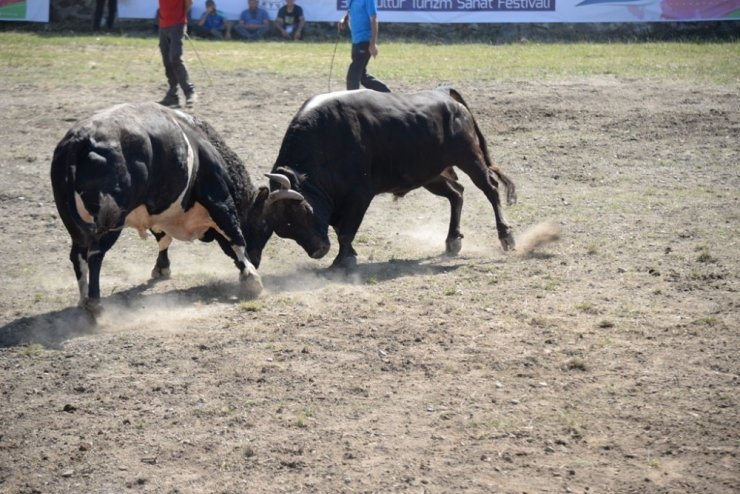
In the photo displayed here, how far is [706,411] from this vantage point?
6574 millimetres

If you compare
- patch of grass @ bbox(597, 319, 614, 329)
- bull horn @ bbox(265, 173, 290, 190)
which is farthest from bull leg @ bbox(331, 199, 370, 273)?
patch of grass @ bbox(597, 319, 614, 329)

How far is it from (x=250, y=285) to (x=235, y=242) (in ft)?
1.41

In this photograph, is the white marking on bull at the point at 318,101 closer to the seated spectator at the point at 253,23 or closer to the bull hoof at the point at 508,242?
the bull hoof at the point at 508,242

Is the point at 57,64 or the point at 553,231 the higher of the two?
the point at 57,64

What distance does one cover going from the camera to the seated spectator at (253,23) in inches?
958

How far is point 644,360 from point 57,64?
14505mm

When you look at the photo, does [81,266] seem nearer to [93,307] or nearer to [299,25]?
[93,307]

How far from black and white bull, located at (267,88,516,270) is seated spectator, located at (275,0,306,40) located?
553 inches

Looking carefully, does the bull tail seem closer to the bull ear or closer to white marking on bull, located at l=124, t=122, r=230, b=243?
the bull ear

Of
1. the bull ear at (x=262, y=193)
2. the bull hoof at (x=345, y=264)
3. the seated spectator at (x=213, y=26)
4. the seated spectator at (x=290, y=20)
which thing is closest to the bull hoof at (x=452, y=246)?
the bull hoof at (x=345, y=264)

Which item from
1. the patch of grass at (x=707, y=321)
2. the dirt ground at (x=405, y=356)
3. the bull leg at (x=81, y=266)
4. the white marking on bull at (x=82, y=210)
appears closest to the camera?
the dirt ground at (x=405, y=356)

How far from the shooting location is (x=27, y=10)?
2495 centimetres

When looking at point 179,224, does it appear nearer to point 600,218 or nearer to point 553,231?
point 553,231

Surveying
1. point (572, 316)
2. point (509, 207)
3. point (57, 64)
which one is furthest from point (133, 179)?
point (57, 64)
